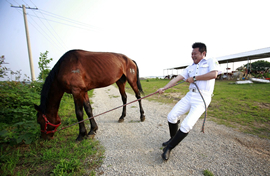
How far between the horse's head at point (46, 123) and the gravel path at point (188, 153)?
1038 mm

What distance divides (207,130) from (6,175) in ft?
13.2

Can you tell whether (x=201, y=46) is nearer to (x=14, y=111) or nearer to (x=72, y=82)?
(x=72, y=82)

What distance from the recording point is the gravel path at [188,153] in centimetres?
182

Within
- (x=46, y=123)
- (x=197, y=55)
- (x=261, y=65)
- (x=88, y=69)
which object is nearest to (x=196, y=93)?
(x=197, y=55)

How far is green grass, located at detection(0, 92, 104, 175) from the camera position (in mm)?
1883

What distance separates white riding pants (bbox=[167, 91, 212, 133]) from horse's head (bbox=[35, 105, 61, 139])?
2.55 meters

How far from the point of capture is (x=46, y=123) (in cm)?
258

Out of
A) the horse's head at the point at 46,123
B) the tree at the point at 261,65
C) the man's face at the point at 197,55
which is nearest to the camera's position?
the man's face at the point at 197,55

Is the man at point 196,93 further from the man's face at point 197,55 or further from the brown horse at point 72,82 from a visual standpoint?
the brown horse at point 72,82

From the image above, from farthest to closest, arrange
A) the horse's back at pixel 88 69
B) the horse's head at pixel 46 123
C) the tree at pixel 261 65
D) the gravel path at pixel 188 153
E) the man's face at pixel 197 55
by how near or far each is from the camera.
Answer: the tree at pixel 261 65 < the horse's back at pixel 88 69 < the horse's head at pixel 46 123 < the man's face at pixel 197 55 < the gravel path at pixel 188 153

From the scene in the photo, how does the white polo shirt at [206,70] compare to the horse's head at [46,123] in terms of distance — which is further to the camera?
the horse's head at [46,123]

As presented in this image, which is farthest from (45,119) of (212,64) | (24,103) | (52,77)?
(212,64)

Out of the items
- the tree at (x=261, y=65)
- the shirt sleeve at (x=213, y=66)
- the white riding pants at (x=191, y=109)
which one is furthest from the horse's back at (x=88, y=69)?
the tree at (x=261, y=65)

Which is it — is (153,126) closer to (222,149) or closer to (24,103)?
(222,149)
